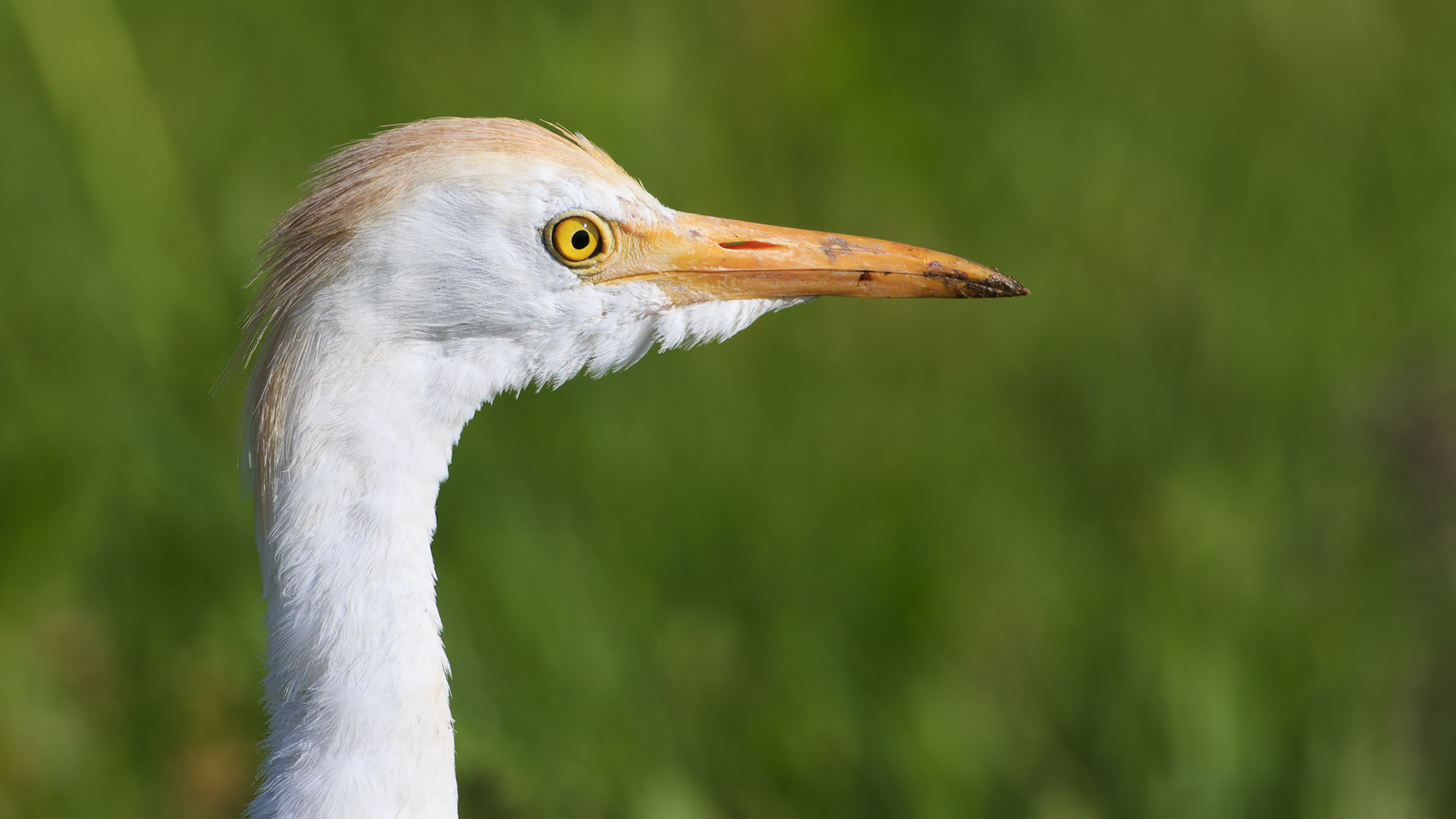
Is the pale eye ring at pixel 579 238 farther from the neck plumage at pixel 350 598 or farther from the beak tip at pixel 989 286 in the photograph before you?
the beak tip at pixel 989 286

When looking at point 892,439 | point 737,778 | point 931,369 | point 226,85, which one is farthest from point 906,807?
point 226,85

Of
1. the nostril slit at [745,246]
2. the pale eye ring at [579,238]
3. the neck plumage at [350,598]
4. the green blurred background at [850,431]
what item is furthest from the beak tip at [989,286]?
the green blurred background at [850,431]

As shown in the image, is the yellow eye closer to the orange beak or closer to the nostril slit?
the orange beak

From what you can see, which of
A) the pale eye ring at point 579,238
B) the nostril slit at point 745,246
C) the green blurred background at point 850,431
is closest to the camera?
the pale eye ring at point 579,238

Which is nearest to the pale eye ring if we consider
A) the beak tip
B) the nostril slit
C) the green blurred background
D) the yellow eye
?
the yellow eye

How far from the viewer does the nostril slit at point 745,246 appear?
212 cm

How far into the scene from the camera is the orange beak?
2072 millimetres

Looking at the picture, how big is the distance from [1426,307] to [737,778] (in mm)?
3479

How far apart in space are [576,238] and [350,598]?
2.06ft

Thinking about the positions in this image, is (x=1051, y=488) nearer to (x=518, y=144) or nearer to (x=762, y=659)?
A: (x=762, y=659)

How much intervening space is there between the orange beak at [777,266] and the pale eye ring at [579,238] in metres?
0.04

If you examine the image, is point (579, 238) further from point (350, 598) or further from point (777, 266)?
point (350, 598)

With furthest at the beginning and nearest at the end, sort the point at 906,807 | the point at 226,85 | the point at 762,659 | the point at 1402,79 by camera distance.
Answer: the point at 1402,79, the point at 226,85, the point at 762,659, the point at 906,807

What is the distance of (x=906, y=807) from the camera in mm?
3107
